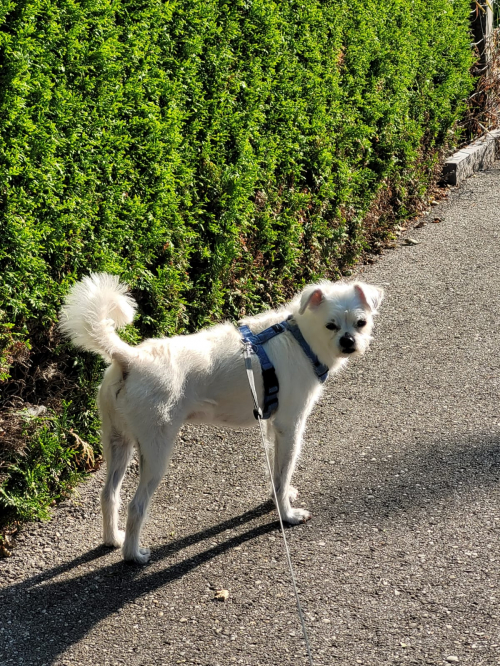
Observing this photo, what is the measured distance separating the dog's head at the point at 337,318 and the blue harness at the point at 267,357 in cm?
4

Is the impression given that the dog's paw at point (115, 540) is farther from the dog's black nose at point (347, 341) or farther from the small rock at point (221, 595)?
the dog's black nose at point (347, 341)

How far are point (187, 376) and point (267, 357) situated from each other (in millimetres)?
480

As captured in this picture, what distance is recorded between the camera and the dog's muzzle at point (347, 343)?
4.27 meters

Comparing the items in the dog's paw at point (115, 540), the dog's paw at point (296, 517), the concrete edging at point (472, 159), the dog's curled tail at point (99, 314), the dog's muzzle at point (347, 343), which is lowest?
the concrete edging at point (472, 159)

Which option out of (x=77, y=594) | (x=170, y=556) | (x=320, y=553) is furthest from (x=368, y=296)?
(x=77, y=594)

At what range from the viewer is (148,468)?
3.99m

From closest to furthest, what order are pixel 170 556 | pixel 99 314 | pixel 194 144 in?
pixel 99 314, pixel 170 556, pixel 194 144

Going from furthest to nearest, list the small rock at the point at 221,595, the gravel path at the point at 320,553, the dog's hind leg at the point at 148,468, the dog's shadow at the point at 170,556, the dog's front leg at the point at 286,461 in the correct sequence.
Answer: the dog's front leg at the point at 286,461 < the dog's hind leg at the point at 148,468 < the small rock at the point at 221,595 < the dog's shadow at the point at 170,556 < the gravel path at the point at 320,553

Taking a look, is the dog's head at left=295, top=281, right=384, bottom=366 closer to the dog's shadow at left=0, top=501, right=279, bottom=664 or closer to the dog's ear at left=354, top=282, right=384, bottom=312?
the dog's ear at left=354, top=282, right=384, bottom=312

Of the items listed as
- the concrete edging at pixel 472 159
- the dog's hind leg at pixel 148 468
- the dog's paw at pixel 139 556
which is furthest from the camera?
the concrete edging at pixel 472 159

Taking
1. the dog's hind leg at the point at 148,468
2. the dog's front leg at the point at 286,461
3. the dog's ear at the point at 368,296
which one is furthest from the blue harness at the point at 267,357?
the dog's hind leg at the point at 148,468

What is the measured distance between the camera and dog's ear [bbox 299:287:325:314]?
4.36m

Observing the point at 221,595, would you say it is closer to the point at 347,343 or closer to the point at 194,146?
the point at 347,343

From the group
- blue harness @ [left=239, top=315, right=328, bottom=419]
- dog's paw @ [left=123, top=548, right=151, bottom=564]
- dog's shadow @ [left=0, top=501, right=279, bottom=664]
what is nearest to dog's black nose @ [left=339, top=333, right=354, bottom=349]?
blue harness @ [left=239, top=315, right=328, bottom=419]
